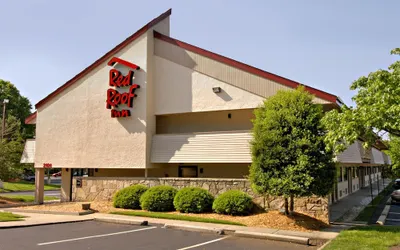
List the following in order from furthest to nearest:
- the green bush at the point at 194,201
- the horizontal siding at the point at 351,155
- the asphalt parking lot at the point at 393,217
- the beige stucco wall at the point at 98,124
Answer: the beige stucco wall at the point at 98,124 → the horizontal siding at the point at 351,155 → the green bush at the point at 194,201 → the asphalt parking lot at the point at 393,217

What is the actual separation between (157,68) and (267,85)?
660cm

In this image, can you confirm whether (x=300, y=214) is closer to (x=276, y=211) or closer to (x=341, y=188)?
(x=276, y=211)

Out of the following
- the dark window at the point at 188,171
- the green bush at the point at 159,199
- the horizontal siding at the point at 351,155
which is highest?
the horizontal siding at the point at 351,155

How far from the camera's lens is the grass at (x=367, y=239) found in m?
9.14

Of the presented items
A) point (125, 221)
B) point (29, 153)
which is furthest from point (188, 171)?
point (29, 153)

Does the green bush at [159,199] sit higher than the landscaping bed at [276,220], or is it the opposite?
the green bush at [159,199]

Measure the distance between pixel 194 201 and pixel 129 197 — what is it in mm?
3654

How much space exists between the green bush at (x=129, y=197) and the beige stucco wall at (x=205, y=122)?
4913 mm

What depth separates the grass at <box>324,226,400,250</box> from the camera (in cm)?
914

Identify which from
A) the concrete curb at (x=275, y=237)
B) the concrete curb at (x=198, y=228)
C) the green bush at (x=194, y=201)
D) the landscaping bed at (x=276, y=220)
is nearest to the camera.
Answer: the concrete curb at (x=275, y=237)

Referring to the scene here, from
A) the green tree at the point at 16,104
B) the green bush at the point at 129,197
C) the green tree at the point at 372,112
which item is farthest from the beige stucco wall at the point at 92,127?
the green tree at the point at 16,104

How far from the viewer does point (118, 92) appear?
20172 millimetres

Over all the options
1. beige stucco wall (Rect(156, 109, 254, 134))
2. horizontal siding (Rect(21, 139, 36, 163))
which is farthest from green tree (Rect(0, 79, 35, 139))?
beige stucco wall (Rect(156, 109, 254, 134))

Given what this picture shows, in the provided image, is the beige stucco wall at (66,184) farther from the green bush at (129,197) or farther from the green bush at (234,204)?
the green bush at (234,204)
